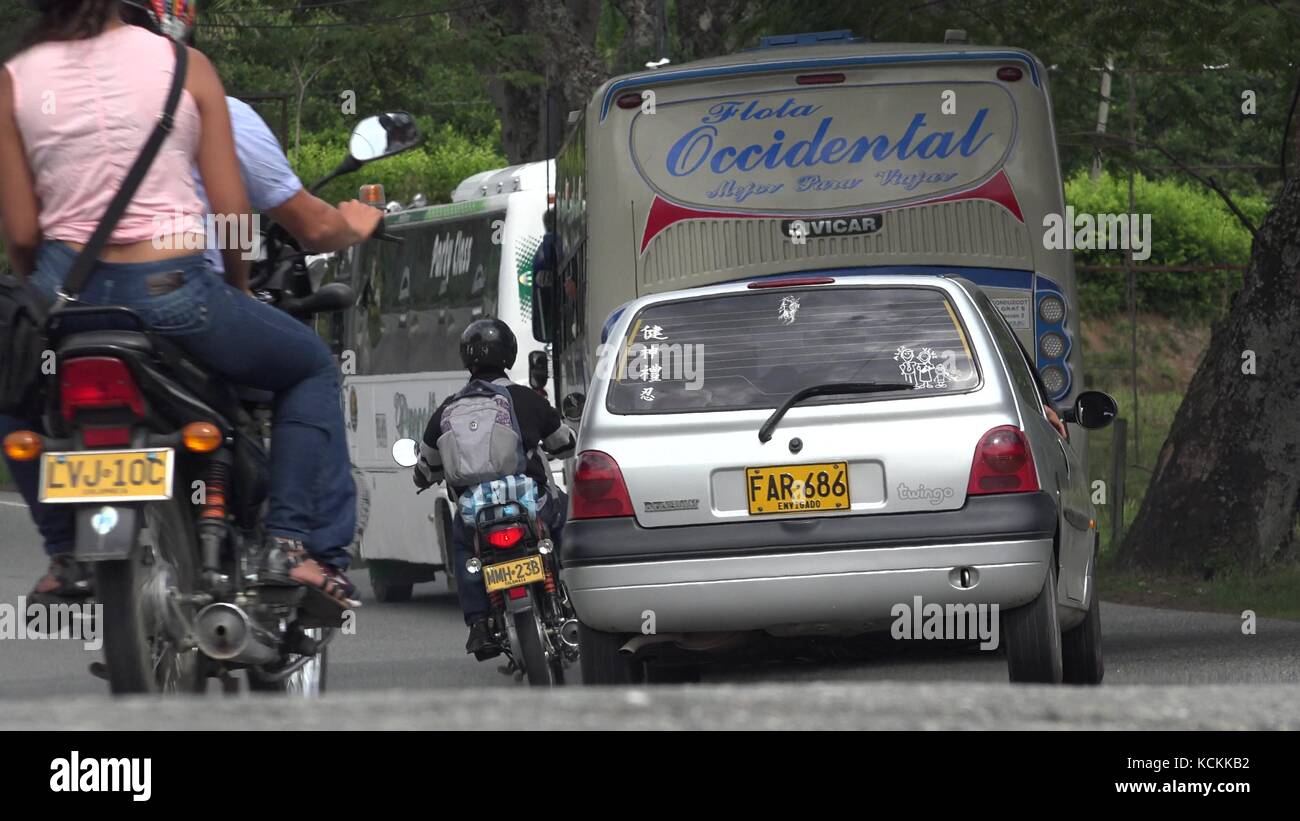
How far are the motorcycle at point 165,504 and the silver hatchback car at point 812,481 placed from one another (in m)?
2.10

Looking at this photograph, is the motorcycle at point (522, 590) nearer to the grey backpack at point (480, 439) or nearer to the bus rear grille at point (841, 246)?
the grey backpack at point (480, 439)

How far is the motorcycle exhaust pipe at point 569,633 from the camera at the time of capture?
9.67 metres

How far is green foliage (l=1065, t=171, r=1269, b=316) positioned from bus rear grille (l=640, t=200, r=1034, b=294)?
27497mm

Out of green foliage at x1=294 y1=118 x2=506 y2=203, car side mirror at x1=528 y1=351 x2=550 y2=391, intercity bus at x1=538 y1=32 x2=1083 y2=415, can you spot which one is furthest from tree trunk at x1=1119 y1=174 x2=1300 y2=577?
green foliage at x1=294 y1=118 x2=506 y2=203

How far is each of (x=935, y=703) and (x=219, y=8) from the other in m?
19.8

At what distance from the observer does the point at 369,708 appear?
3.69 meters

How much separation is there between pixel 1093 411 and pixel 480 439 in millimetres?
2492

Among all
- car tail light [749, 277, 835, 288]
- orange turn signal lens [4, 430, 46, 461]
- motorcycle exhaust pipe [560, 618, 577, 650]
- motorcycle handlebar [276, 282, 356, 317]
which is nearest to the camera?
orange turn signal lens [4, 430, 46, 461]

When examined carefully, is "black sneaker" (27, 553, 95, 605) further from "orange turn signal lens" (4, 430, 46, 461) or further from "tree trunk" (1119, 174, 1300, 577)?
"tree trunk" (1119, 174, 1300, 577)

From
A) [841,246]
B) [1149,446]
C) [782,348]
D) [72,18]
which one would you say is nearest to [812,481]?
[782,348]

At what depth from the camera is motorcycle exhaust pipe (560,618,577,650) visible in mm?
9672

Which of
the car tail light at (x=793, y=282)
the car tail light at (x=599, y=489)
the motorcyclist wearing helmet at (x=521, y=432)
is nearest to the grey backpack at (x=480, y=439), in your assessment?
the motorcyclist wearing helmet at (x=521, y=432)

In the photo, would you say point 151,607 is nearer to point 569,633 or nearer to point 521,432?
point 569,633
